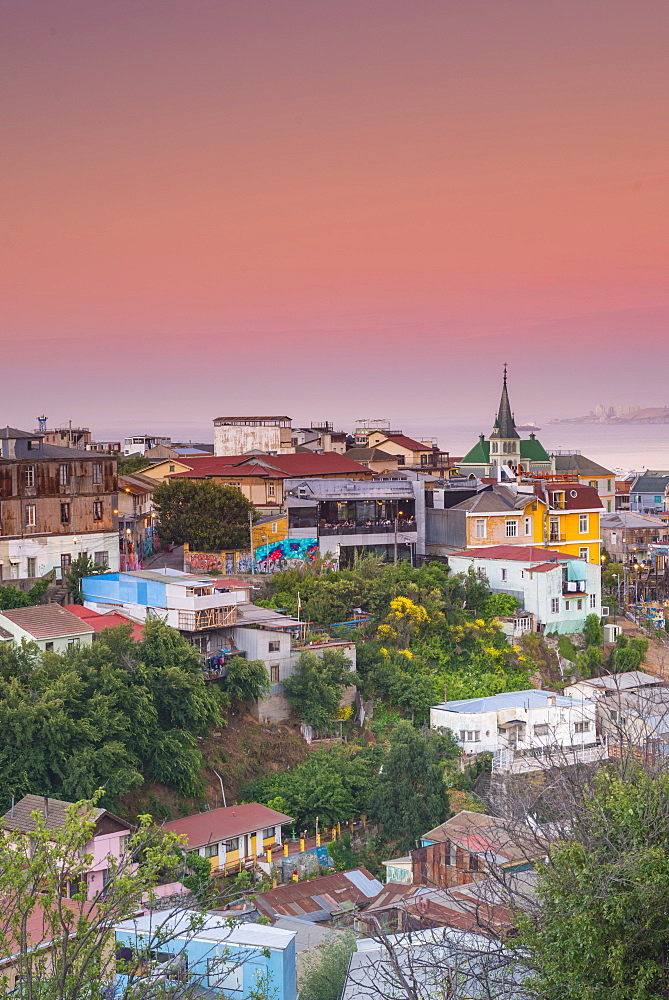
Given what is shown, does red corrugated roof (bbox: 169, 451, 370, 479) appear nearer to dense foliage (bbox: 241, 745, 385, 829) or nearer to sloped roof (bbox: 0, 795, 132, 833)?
dense foliage (bbox: 241, 745, 385, 829)

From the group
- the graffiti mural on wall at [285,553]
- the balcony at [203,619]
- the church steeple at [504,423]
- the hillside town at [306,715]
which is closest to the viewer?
the hillside town at [306,715]

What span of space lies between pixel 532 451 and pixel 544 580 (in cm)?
2599

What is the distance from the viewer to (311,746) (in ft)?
68.8

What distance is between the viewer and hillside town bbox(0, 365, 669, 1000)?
1080 centimetres

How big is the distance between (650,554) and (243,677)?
19498 millimetres

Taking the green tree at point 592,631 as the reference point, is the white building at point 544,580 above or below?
above

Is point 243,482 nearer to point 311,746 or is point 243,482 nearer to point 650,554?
point 311,746

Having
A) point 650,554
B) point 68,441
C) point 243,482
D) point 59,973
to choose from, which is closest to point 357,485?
point 243,482

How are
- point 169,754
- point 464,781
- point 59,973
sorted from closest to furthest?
1. point 59,973
2. point 169,754
3. point 464,781

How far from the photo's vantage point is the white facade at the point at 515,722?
21.5 m

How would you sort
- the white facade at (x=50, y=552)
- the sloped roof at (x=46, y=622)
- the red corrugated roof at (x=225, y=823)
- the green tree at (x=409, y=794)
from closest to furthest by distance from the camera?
the red corrugated roof at (x=225, y=823), the green tree at (x=409, y=794), the sloped roof at (x=46, y=622), the white facade at (x=50, y=552)

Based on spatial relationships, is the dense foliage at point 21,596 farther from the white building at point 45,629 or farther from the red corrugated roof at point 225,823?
the red corrugated roof at point 225,823

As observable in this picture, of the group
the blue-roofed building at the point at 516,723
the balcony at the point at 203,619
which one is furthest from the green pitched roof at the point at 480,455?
the balcony at the point at 203,619

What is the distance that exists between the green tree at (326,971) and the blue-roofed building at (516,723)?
7.95m
